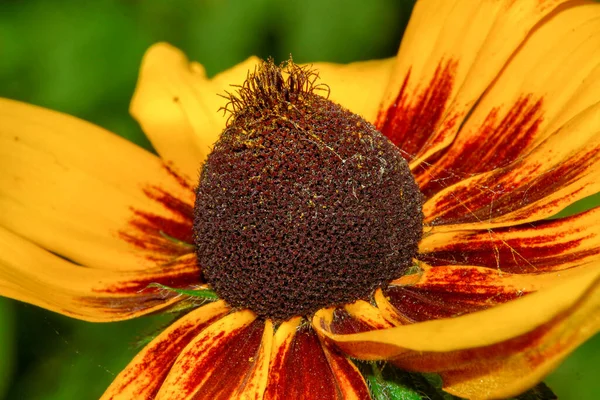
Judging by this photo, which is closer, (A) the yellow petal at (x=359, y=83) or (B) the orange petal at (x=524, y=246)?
(B) the orange petal at (x=524, y=246)

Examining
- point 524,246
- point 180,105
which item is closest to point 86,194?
point 180,105

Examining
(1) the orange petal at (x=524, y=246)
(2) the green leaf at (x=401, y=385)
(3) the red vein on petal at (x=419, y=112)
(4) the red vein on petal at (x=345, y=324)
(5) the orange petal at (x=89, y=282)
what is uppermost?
(3) the red vein on petal at (x=419, y=112)

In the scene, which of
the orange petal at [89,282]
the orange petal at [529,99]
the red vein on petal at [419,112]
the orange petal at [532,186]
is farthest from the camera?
the red vein on petal at [419,112]

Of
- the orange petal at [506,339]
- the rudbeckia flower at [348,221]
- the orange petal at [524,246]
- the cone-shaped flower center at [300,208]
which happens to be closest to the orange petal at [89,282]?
the rudbeckia flower at [348,221]

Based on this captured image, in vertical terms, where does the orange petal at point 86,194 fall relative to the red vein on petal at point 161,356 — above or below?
above

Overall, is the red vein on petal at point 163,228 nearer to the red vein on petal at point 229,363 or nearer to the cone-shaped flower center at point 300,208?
the cone-shaped flower center at point 300,208

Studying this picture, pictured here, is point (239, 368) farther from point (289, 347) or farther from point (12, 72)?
point (12, 72)
